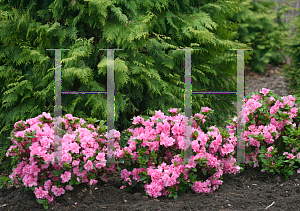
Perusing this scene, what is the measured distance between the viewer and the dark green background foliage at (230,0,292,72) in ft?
27.7

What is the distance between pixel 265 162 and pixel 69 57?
7.36 ft

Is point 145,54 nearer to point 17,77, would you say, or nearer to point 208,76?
point 208,76

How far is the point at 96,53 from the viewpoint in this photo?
3.43 metres

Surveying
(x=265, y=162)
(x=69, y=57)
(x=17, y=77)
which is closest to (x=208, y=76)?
(x=265, y=162)

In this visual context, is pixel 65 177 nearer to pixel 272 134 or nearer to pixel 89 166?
pixel 89 166

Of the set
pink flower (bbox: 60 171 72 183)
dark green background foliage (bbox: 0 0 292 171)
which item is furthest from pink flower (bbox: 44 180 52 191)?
dark green background foliage (bbox: 0 0 292 171)

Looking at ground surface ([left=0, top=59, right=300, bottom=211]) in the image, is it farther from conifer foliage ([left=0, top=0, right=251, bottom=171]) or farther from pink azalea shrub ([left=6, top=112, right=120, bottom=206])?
conifer foliage ([left=0, top=0, right=251, bottom=171])

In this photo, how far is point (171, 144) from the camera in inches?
105

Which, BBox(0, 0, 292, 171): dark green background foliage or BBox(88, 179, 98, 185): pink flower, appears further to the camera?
BBox(0, 0, 292, 171): dark green background foliage

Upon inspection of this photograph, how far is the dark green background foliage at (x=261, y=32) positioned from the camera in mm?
8430

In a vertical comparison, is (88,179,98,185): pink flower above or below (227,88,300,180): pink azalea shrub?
below

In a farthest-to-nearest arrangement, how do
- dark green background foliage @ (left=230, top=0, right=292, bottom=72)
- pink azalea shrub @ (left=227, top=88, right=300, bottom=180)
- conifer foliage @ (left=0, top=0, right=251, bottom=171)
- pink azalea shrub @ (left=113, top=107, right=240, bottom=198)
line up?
1. dark green background foliage @ (left=230, top=0, right=292, bottom=72)
2. conifer foliage @ (left=0, top=0, right=251, bottom=171)
3. pink azalea shrub @ (left=227, top=88, right=300, bottom=180)
4. pink azalea shrub @ (left=113, top=107, right=240, bottom=198)

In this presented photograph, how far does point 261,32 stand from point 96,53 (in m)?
6.89

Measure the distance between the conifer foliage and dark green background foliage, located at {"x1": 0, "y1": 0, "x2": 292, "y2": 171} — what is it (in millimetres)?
10
